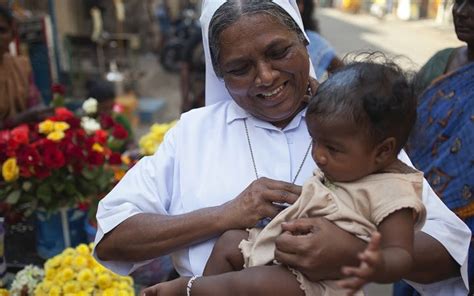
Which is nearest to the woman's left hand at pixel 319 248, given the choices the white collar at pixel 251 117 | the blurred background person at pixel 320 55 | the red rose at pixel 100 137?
the white collar at pixel 251 117

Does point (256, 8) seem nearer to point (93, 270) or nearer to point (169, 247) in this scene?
point (169, 247)

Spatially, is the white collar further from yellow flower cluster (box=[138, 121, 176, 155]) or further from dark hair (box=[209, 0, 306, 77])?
yellow flower cluster (box=[138, 121, 176, 155])

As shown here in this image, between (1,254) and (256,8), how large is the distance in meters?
1.61

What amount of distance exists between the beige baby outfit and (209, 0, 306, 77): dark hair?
52cm

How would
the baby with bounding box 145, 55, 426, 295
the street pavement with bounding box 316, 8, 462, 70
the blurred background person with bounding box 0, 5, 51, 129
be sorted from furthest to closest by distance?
the street pavement with bounding box 316, 8, 462, 70, the blurred background person with bounding box 0, 5, 51, 129, the baby with bounding box 145, 55, 426, 295

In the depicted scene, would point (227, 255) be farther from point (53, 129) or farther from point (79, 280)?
point (53, 129)

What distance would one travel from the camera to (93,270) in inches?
90.4

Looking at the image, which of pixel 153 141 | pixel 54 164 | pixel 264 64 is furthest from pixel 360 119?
pixel 153 141

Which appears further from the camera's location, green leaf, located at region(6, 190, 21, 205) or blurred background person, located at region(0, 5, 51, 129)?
blurred background person, located at region(0, 5, 51, 129)

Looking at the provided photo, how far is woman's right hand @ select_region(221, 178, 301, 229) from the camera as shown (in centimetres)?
150

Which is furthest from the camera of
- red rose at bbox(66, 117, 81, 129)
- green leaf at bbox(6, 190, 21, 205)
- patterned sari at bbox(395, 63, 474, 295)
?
red rose at bbox(66, 117, 81, 129)

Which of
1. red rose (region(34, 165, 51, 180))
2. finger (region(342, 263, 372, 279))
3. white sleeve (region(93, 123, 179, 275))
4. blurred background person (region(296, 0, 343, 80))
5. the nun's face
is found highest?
the nun's face

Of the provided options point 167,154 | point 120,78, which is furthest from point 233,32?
point 120,78

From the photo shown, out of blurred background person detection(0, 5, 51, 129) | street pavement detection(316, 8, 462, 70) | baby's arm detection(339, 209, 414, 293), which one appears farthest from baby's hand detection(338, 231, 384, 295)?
street pavement detection(316, 8, 462, 70)
